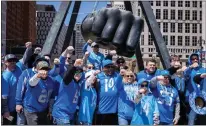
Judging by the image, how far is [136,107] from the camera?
6523 mm

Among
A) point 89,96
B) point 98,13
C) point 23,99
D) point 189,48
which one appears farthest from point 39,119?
point 189,48

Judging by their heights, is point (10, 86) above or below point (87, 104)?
above

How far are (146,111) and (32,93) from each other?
5.27ft

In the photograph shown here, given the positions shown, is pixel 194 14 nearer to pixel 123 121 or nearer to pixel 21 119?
pixel 123 121

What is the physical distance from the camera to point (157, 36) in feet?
31.2

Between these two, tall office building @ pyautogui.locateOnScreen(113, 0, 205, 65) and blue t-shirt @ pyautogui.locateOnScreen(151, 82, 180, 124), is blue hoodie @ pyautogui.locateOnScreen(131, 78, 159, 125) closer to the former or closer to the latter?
blue t-shirt @ pyautogui.locateOnScreen(151, 82, 180, 124)

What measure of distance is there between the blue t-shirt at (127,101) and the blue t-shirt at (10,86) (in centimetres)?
160

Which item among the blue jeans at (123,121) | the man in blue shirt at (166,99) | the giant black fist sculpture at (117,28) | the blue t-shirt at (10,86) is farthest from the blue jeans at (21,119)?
the giant black fist sculpture at (117,28)

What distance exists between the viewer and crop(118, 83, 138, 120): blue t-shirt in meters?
6.87

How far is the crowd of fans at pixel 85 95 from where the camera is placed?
6.38 metres

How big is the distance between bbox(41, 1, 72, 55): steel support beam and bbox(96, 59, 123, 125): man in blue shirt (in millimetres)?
2587

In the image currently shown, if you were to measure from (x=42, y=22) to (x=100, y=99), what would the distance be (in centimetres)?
975

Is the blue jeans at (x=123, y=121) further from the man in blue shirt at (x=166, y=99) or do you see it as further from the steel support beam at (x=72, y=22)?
the steel support beam at (x=72, y=22)

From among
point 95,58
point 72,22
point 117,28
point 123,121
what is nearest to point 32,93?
point 123,121
